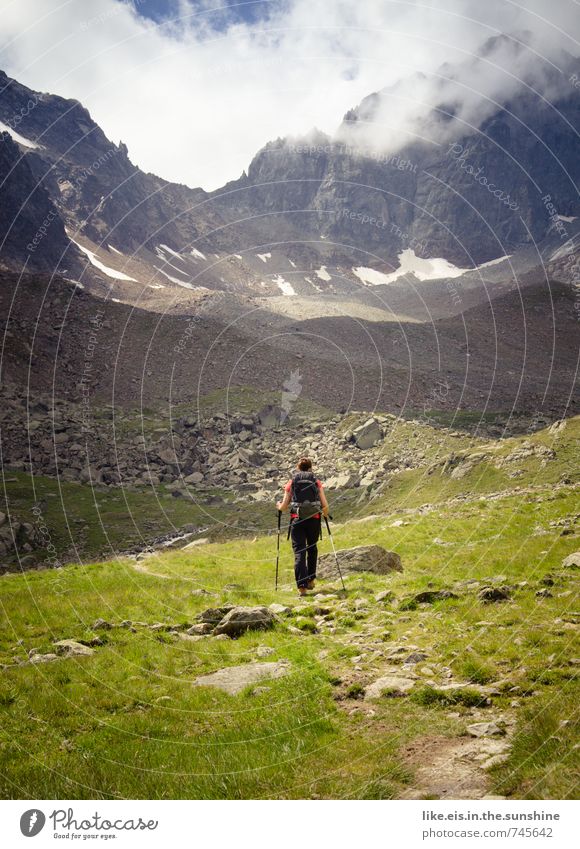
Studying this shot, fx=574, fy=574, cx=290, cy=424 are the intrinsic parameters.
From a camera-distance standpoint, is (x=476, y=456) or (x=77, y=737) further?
(x=476, y=456)

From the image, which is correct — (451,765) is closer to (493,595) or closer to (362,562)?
(493,595)

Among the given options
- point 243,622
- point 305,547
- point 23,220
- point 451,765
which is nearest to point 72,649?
point 243,622

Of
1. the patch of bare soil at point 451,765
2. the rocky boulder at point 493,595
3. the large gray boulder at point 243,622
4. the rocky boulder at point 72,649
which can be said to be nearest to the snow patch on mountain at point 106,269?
the rocky boulder at point 72,649

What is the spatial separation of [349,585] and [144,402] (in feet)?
185

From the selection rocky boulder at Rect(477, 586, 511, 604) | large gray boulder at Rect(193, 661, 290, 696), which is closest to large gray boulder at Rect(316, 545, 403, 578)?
rocky boulder at Rect(477, 586, 511, 604)

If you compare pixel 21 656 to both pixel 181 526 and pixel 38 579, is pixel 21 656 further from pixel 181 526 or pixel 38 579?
pixel 181 526

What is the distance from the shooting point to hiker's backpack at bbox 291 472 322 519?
1549 cm

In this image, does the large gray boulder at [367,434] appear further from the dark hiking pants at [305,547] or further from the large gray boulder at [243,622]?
the large gray boulder at [243,622]

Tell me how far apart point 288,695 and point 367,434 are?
153ft

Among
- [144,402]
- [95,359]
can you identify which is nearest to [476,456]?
[144,402]

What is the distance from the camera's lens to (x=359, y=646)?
10.6 metres

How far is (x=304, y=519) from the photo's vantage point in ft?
50.6

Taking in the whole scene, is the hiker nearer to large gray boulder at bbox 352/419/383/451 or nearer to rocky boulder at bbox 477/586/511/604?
rocky boulder at bbox 477/586/511/604

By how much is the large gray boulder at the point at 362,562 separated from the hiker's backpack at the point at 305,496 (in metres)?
2.55
